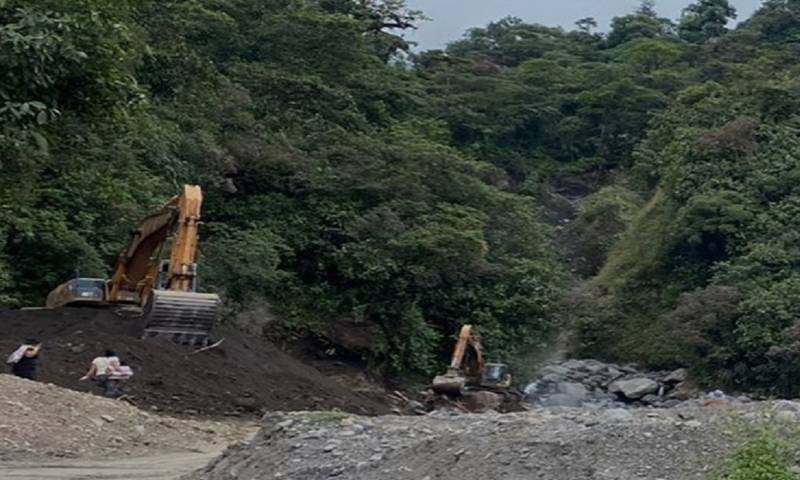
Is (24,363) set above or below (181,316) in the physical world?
below

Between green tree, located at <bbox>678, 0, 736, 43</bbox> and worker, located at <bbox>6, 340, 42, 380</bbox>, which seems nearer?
worker, located at <bbox>6, 340, 42, 380</bbox>

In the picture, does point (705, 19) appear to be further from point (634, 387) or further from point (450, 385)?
point (450, 385)

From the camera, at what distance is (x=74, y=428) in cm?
1373

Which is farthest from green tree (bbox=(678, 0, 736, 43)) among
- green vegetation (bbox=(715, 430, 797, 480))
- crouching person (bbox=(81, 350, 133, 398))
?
green vegetation (bbox=(715, 430, 797, 480))

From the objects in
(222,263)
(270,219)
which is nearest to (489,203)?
(270,219)

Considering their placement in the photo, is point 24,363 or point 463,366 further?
point 463,366

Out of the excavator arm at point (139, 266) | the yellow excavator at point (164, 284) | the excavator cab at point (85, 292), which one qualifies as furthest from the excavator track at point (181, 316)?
the excavator cab at point (85, 292)

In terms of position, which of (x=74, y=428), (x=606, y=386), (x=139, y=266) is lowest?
(x=606, y=386)

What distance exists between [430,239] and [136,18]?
27.8 feet

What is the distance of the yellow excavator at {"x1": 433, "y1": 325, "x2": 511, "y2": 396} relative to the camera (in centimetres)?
2681

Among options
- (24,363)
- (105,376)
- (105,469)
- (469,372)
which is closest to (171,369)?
(105,376)

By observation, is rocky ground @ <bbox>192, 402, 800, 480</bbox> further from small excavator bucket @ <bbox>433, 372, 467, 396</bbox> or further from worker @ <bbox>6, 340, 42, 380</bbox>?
small excavator bucket @ <bbox>433, 372, 467, 396</bbox>

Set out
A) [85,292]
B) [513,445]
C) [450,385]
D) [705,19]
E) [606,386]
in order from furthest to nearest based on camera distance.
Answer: [705,19]
[606,386]
[450,385]
[85,292]
[513,445]

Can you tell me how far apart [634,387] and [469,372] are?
34.0ft
